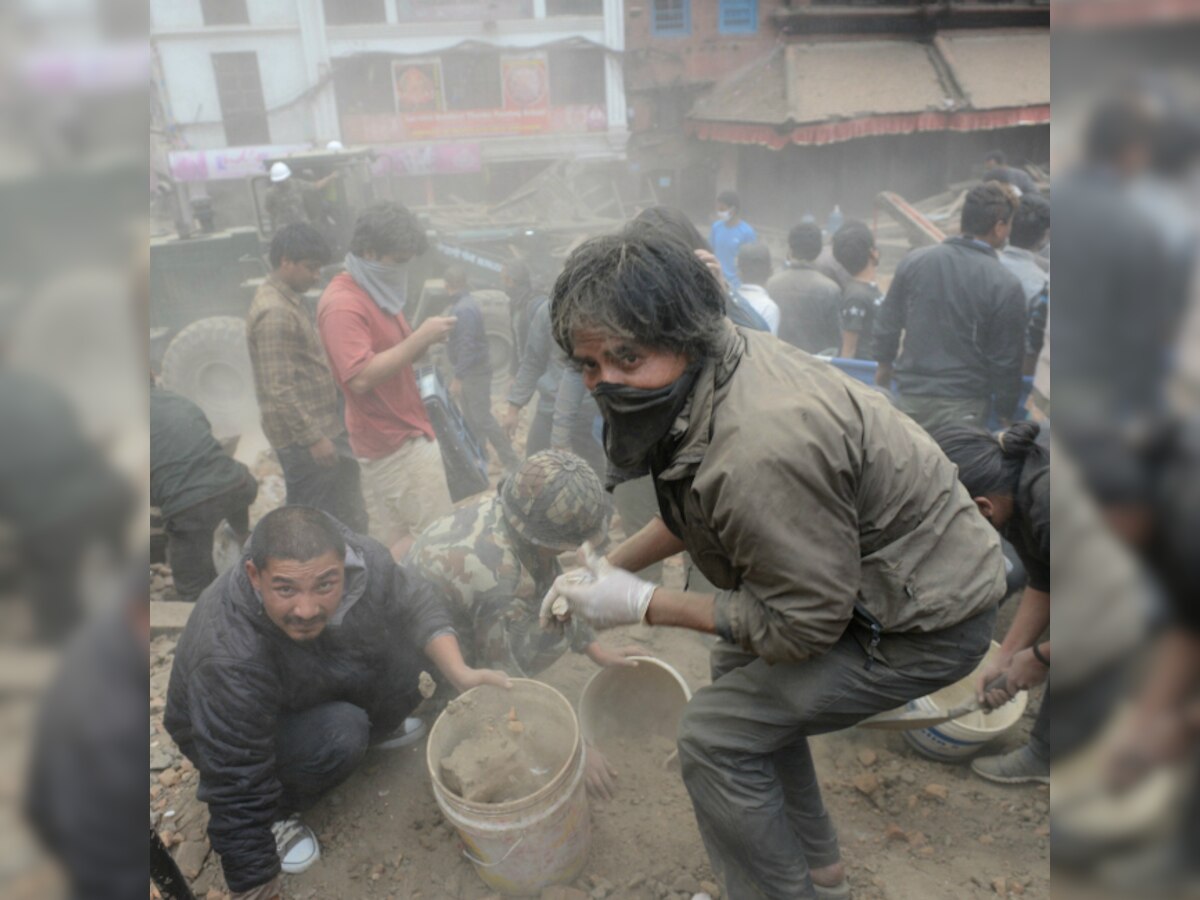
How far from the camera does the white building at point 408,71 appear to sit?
21.5 meters

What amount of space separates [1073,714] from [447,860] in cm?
270

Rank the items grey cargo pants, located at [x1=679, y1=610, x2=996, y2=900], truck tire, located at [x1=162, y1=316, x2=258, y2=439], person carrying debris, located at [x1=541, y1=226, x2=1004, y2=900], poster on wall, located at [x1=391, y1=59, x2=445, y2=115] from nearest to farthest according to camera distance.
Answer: person carrying debris, located at [x1=541, y1=226, x2=1004, y2=900], grey cargo pants, located at [x1=679, y1=610, x2=996, y2=900], truck tire, located at [x1=162, y1=316, x2=258, y2=439], poster on wall, located at [x1=391, y1=59, x2=445, y2=115]

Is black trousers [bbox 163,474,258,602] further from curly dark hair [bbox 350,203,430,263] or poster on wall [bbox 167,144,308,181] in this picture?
poster on wall [bbox 167,144,308,181]

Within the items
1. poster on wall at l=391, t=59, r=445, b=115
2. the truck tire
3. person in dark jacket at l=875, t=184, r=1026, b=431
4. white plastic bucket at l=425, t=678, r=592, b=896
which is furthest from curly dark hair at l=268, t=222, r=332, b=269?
poster on wall at l=391, t=59, r=445, b=115

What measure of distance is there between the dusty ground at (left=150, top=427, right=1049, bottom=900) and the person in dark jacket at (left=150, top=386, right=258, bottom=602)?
4.01ft

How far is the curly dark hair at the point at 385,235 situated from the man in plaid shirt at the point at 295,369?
10.2 inches

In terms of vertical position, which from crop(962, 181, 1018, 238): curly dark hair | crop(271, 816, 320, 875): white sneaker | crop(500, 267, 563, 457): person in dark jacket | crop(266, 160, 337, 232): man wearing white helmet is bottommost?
crop(271, 816, 320, 875): white sneaker

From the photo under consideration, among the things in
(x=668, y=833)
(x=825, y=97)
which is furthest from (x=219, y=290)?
(x=825, y=97)

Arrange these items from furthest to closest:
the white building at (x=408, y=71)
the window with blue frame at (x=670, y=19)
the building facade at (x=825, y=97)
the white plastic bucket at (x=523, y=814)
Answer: the white building at (x=408, y=71) → the window with blue frame at (x=670, y=19) → the building facade at (x=825, y=97) → the white plastic bucket at (x=523, y=814)

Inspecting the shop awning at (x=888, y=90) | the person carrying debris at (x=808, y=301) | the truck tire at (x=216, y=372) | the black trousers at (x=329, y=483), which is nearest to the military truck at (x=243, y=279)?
the truck tire at (x=216, y=372)

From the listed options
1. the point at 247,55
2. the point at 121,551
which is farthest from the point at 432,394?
the point at 247,55

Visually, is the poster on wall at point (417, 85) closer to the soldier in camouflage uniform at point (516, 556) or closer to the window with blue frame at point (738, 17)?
the window with blue frame at point (738, 17)

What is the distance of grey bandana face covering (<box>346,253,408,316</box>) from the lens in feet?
13.2

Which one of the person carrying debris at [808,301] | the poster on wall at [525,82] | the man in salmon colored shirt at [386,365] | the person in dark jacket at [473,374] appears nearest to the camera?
the man in salmon colored shirt at [386,365]
